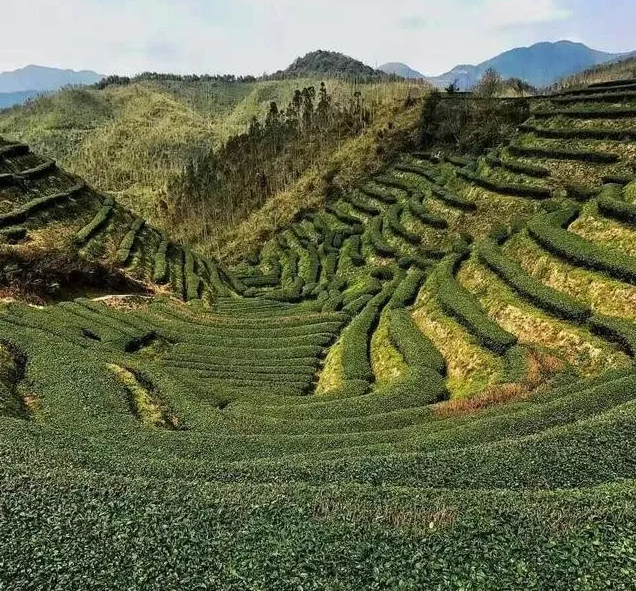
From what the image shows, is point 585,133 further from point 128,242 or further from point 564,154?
point 128,242

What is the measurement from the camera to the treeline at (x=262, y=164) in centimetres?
12444

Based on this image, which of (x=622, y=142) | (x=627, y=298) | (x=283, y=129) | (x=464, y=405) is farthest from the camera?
(x=283, y=129)

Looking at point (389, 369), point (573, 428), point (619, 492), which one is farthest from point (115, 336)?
point (619, 492)

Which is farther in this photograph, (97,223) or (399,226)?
(97,223)

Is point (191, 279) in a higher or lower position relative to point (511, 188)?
lower

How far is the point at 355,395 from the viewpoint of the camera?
30.4 meters

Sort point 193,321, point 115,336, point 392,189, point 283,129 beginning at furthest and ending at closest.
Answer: point 283,129
point 392,189
point 193,321
point 115,336

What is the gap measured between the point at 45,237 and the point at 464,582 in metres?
55.5

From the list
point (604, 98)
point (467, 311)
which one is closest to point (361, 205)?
point (604, 98)

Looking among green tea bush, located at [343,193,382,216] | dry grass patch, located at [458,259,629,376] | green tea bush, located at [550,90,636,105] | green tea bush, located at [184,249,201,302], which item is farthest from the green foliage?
green tea bush, located at [550,90,636,105]

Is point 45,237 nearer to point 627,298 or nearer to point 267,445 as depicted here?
point 267,445

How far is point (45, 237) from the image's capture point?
182 feet

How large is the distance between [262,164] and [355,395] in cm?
11134

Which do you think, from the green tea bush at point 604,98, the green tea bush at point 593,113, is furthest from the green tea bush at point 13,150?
the green tea bush at point 604,98
